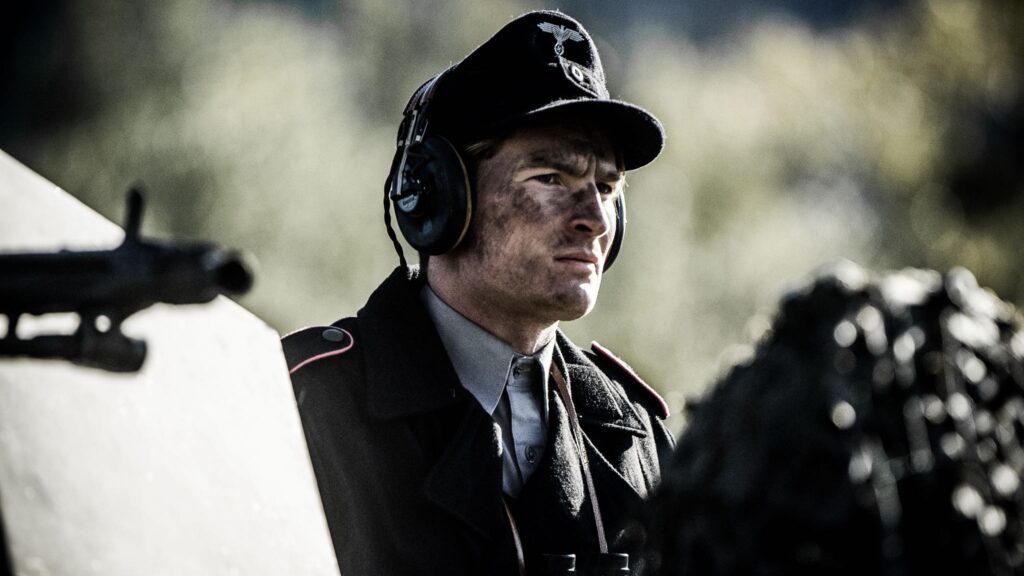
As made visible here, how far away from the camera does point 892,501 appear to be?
146 centimetres

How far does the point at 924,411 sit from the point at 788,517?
0.64 ft

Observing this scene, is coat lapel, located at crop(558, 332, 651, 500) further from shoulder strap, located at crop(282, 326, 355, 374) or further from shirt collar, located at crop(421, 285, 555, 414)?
shoulder strap, located at crop(282, 326, 355, 374)

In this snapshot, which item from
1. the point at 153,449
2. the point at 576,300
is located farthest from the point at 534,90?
the point at 153,449

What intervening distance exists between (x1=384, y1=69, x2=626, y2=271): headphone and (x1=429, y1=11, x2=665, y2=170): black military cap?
7 cm

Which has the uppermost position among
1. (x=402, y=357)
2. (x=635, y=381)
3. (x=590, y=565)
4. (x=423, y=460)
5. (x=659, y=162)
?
(x=659, y=162)

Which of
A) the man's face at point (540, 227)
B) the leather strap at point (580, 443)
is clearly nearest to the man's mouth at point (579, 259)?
the man's face at point (540, 227)

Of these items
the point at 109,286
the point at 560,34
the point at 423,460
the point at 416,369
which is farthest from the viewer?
the point at 560,34

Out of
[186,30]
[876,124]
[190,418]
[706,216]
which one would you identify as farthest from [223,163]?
[190,418]

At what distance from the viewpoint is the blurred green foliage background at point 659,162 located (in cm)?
1664

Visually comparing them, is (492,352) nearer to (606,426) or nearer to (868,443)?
(606,426)

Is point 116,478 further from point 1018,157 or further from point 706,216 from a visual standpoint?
point 706,216

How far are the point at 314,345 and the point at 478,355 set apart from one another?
0.37m

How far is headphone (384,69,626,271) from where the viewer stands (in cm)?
296

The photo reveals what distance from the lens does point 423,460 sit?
9.07 feet
